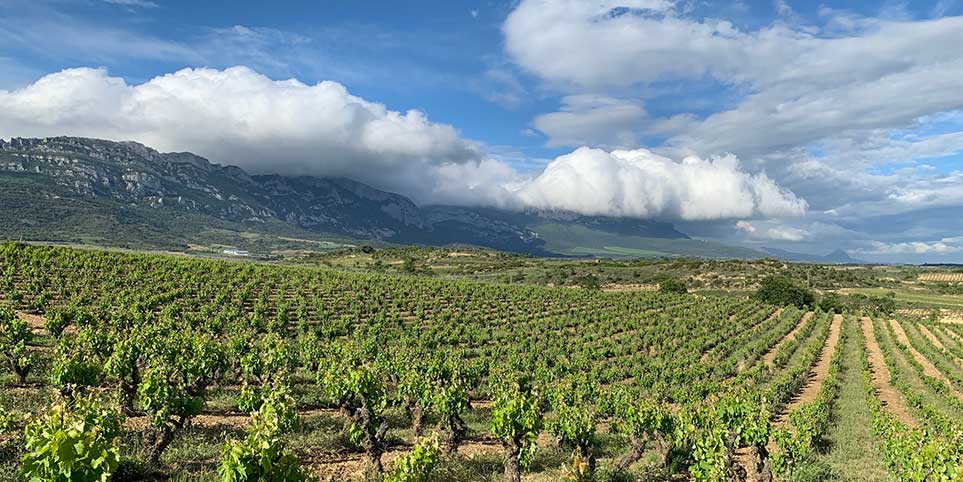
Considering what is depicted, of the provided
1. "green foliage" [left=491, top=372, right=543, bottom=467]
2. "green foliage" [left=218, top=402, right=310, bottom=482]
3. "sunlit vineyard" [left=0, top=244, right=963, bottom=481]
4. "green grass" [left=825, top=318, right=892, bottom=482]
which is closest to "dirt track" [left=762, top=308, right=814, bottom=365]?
"sunlit vineyard" [left=0, top=244, right=963, bottom=481]

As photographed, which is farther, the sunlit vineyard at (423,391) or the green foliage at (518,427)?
the green foliage at (518,427)

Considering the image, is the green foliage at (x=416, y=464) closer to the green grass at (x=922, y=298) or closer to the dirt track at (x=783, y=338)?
the dirt track at (x=783, y=338)

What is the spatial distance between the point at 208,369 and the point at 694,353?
152 ft

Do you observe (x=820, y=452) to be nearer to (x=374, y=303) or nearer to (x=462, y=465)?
(x=462, y=465)

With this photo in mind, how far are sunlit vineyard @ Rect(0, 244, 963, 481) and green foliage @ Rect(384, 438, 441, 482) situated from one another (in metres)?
0.05

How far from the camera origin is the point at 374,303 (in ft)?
219

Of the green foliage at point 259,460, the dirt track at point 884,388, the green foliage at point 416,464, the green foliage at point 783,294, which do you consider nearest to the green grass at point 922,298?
the green foliage at point 783,294

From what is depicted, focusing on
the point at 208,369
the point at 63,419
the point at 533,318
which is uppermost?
the point at 63,419

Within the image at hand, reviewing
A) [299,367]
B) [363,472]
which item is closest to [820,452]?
[363,472]

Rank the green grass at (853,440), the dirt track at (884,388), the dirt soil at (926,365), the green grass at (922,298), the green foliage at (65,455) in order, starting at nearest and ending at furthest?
the green foliage at (65,455)
the green grass at (853,440)
the dirt track at (884,388)
the dirt soil at (926,365)
the green grass at (922,298)

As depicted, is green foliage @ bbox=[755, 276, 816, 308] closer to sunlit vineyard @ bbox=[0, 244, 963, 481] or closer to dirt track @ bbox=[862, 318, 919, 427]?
sunlit vineyard @ bbox=[0, 244, 963, 481]

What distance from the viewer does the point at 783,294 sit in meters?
108

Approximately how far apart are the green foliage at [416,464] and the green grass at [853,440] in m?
15.3

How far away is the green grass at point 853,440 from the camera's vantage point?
754 inches
